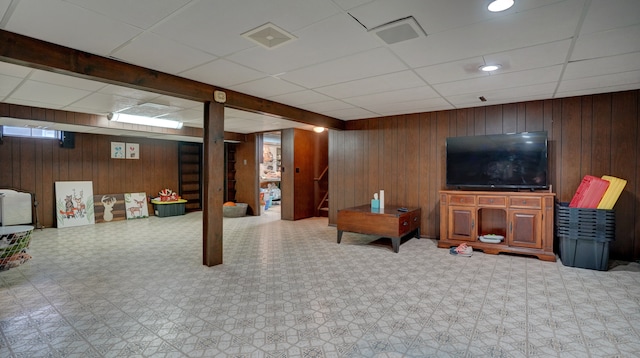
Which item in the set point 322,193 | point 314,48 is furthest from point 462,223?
point 322,193

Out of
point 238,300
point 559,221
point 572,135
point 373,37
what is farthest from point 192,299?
point 572,135

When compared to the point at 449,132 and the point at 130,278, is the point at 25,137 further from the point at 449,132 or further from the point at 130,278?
the point at 449,132

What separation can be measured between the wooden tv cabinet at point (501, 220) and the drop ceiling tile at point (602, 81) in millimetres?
1336

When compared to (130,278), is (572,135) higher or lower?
higher

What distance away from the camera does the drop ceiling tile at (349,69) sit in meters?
2.91

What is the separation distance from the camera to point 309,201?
26.5 feet

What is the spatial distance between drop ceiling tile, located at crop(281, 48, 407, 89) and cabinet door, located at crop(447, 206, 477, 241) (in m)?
2.44

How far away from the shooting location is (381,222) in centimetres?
473

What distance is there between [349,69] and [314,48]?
649 millimetres

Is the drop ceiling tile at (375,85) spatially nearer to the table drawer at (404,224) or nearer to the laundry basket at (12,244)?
the table drawer at (404,224)

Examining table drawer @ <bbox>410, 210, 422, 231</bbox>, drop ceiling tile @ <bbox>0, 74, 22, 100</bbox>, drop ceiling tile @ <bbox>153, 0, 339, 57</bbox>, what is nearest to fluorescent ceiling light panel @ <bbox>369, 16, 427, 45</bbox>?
drop ceiling tile @ <bbox>153, 0, 339, 57</bbox>

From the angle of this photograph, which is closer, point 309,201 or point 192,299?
point 192,299

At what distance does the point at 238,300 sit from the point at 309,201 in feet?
17.1

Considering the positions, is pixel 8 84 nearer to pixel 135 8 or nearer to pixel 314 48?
pixel 135 8
